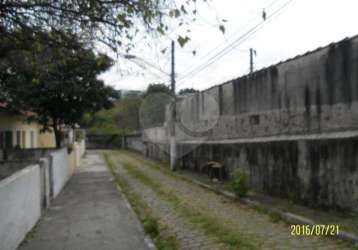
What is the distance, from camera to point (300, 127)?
10.3 m

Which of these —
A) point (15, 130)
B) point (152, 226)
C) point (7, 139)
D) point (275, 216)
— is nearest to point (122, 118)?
point (15, 130)

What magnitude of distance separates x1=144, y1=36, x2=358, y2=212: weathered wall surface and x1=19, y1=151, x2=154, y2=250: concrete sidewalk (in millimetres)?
3635

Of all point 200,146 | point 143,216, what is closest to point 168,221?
point 143,216

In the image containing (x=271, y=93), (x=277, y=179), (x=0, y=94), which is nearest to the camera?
(x=277, y=179)

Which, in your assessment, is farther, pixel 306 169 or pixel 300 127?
pixel 300 127

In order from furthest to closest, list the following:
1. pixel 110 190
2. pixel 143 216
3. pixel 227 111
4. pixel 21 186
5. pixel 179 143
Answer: pixel 179 143 → pixel 227 111 → pixel 110 190 → pixel 143 216 → pixel 21 186

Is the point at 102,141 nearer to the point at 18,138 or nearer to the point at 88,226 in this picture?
the point at 18,138

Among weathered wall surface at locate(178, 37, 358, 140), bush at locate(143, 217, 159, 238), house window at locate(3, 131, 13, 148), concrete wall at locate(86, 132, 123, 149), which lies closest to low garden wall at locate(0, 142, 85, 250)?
bush at locate(143, 217, 159, 238)

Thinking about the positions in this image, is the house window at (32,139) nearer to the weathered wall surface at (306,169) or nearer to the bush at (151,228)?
the weathered wall surface at (306,169)

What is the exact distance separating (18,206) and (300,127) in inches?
252

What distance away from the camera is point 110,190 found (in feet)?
46.7

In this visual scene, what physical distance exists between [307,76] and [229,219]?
3.73 m

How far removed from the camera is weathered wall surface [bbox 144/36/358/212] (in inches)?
333

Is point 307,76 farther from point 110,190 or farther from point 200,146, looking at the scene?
point 200,146
